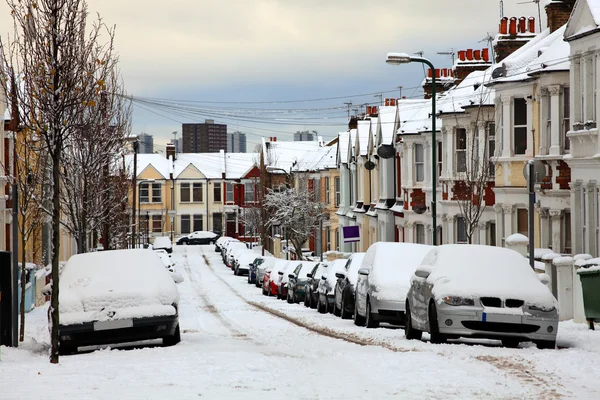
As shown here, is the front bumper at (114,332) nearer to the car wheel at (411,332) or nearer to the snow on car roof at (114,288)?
the snow on car roof at (114,288)

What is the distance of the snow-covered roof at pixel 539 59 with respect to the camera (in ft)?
90.8

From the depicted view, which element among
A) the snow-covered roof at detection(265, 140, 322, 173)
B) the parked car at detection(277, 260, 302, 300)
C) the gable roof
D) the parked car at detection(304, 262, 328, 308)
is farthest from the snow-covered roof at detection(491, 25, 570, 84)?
the snow-covered roof at detection(265, 140, 322, 173)

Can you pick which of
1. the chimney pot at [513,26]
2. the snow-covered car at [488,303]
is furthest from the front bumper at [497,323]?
the chimney pot at [513,26]

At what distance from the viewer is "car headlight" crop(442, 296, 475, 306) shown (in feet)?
49.6

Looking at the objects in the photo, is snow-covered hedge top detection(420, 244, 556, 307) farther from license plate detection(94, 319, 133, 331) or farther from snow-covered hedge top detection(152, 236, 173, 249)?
snow-covered hedge top detection(152, 236, 173, 249)

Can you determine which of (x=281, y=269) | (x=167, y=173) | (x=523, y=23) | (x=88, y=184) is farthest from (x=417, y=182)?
(x=167, y=173)

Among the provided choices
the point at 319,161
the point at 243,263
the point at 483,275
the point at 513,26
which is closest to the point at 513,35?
the point at 513,26

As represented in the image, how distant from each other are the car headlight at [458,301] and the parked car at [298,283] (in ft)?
71.4

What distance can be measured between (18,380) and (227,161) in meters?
111

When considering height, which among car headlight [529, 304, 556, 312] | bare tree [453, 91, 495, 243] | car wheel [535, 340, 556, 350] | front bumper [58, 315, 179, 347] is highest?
bare tree [453, 91, 495, 243]

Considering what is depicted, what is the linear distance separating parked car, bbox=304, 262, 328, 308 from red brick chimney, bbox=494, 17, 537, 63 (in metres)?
10.1

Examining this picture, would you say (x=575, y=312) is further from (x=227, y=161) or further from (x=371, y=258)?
(x=227, y=161)

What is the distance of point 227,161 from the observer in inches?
4806

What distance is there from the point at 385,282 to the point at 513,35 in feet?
57.6
